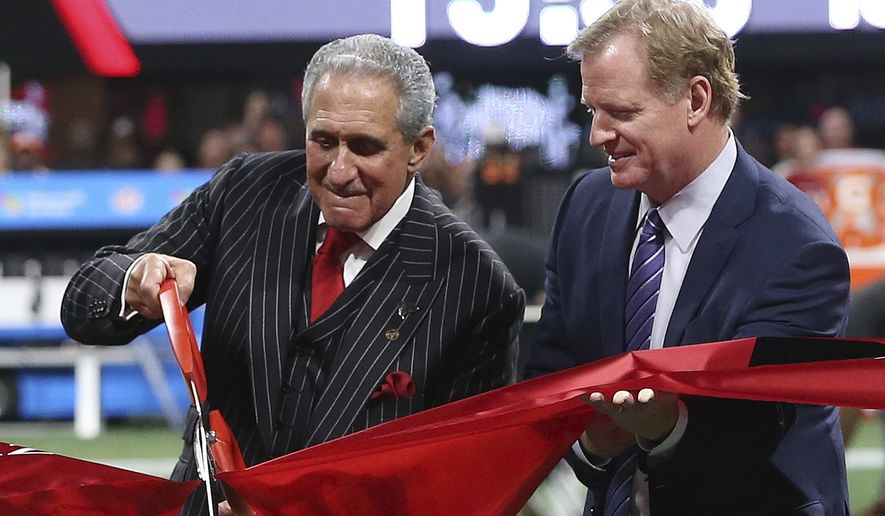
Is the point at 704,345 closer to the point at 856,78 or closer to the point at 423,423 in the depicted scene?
the point at 423,423

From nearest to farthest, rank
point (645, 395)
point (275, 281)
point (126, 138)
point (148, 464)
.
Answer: point (645, 395)
point (275, 281)
point (148, 464)
point (126, 138)

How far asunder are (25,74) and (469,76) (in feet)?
11.9

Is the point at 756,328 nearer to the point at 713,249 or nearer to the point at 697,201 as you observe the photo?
the point at 713,249

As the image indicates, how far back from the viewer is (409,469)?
105 inches

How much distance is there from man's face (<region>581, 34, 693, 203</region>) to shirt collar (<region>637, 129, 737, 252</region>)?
7cm

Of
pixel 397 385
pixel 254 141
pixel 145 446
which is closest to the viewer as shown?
pixel 397 385

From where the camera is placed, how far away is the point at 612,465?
277cm

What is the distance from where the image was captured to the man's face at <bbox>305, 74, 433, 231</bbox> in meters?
2.75

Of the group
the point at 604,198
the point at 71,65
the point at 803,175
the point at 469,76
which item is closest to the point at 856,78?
the point at 803,175

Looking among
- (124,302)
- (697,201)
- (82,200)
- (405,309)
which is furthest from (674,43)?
(82,200)

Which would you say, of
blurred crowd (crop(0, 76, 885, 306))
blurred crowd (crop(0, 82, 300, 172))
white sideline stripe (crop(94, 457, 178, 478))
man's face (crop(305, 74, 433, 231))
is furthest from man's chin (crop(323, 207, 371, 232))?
blurred crowd (crop(0, 82, 300, 172))

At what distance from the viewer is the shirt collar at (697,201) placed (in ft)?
8.68

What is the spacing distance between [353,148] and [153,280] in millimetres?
459

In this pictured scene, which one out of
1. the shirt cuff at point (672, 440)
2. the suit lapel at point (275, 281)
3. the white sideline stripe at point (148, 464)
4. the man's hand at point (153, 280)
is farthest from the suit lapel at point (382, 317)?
the white sideline stripe at point (148, 464)
